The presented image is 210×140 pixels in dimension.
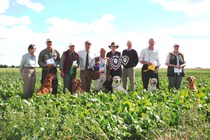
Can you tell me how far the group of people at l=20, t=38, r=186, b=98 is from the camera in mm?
11180

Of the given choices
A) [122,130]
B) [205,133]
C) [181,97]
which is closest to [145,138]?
[122,130]

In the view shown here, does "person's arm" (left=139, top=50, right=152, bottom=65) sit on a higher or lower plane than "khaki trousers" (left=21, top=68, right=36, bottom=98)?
higher

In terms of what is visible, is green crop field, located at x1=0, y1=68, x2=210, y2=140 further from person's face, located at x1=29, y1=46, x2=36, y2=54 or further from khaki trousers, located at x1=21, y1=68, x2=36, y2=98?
khaki trousers, located at x1=21, y1=68, x2=36, y2=98

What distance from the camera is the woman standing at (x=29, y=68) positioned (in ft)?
36.3

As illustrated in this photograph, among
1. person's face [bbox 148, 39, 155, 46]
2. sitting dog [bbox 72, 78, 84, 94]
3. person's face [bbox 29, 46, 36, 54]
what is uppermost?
person's face [bbox 148, 39, 155, 46]

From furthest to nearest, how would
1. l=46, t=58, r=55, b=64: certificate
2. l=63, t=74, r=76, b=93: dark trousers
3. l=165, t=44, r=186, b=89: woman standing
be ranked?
1. l=165, t=44, r=186, b=89: woman standing
2. l=63, t=74, r=76, b=93: dark trousers
3. l=46, t=58, r=55, b=64: certificate

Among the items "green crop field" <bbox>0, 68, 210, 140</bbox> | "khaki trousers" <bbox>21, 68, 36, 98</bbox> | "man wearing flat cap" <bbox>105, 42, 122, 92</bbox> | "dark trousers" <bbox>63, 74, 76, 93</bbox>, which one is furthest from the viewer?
"man wearing flat cap" <bbox>105, 42, 122, 92</bbox>

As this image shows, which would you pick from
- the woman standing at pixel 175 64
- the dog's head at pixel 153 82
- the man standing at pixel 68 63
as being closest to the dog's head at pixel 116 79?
the dog's head at pixel 153 82

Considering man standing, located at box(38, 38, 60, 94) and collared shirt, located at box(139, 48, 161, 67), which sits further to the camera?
collared shirt, located at box(139, 48, 161, 67)

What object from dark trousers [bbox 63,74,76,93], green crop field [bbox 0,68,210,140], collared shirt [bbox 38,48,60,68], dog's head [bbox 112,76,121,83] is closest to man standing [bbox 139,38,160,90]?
dog's head [bbox 112,76,121,83]

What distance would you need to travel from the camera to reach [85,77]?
464 inches

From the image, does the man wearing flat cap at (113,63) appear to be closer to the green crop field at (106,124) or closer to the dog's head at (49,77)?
the dog's head at (49,77)

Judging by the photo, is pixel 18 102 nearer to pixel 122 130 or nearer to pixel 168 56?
pixel 122 130

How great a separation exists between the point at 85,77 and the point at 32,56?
1840 mm
